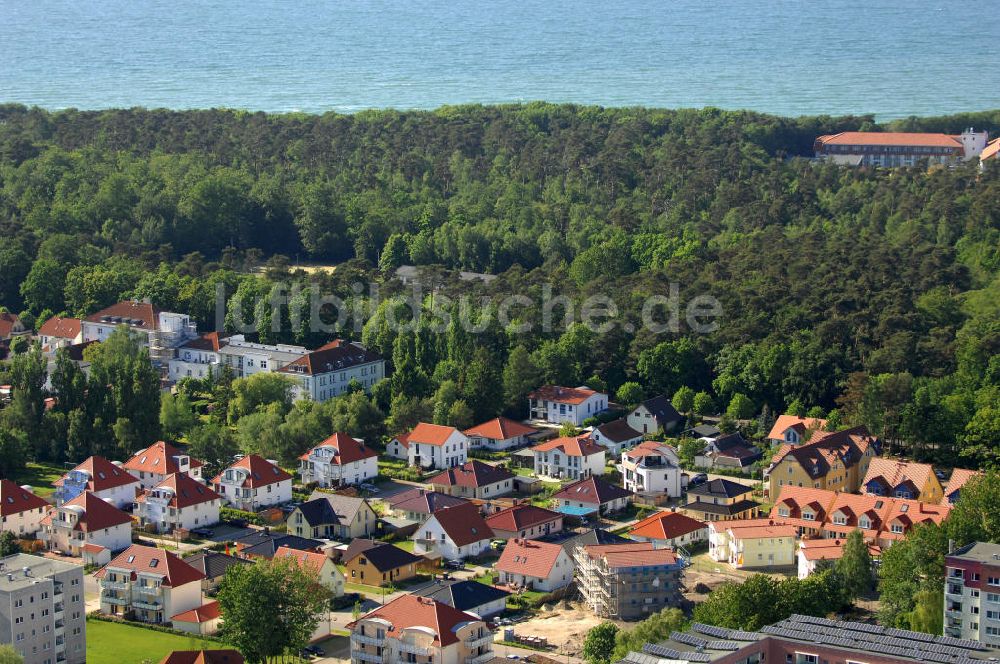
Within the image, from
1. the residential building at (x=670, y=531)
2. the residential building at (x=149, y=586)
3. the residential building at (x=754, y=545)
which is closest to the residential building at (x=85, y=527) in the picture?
the residential building at (x=149, y=586)

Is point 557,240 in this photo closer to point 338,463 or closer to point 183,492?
point 338,463

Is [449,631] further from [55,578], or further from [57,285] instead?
[57,285]

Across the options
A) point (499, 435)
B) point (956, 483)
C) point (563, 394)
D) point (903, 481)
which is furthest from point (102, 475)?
point (956, 483)

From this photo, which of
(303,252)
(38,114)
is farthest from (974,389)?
(38,114)

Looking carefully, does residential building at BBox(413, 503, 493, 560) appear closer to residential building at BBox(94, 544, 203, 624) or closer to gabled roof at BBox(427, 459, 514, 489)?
gabled roof at BBox(427, 459, 514, 489)

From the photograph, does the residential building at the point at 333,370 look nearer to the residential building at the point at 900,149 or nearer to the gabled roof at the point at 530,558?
the gabled roof at the point at 530,558
